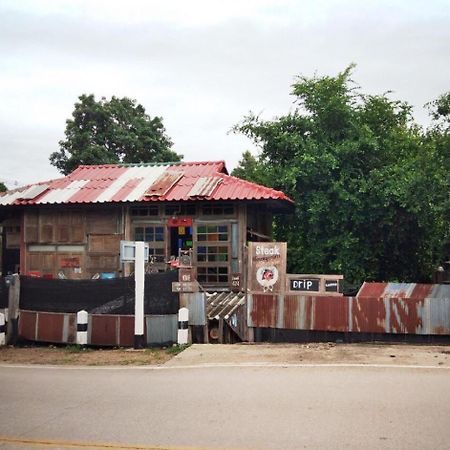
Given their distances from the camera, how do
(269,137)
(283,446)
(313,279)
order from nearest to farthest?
(283,446) → (313,279) → (269,137)

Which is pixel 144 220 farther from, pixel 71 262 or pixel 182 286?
pixel 182 286

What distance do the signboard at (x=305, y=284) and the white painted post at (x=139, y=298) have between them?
11.1ft

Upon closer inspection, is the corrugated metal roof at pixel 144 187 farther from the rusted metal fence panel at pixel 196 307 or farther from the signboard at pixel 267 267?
the rusted metal fence panel at pixel 196 307

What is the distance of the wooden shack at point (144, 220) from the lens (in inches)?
676

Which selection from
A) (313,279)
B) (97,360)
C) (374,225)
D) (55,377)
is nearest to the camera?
(55,377)

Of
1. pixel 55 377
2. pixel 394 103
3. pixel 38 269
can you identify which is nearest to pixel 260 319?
pixel 55 377

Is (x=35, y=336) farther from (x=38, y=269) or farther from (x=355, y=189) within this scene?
(x=355, y=189)

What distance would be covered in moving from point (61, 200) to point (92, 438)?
44.5 ft

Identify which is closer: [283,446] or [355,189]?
[283,446]

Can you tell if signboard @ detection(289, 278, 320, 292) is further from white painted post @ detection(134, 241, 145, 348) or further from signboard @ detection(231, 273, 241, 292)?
signboard @ detection(231, 273, 241, 292)

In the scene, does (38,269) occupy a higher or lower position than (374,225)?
lower

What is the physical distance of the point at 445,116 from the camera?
13.2m

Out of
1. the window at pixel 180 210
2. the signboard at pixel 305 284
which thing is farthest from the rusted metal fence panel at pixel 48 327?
the window at pixel 180 210

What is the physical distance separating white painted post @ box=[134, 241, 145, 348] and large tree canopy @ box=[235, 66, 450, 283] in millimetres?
8587
